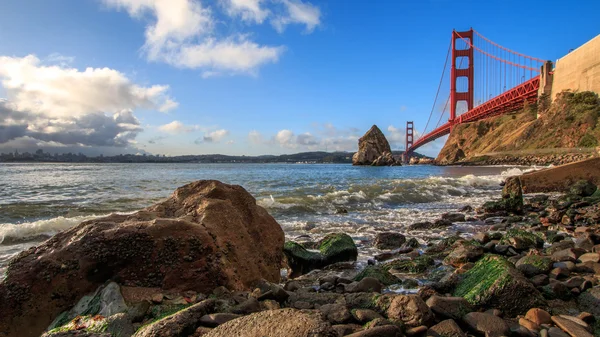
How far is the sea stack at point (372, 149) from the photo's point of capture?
8569 centimetres

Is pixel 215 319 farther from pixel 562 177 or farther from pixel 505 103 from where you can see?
pixel 505 103

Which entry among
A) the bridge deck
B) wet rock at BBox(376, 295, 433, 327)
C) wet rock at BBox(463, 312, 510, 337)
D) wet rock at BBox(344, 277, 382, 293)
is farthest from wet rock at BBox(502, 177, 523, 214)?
the bridge deck

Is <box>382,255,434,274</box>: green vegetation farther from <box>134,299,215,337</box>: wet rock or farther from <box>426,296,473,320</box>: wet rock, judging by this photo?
<box>134,299,215,337</box>: wet rock

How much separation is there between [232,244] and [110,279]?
108 centimetres

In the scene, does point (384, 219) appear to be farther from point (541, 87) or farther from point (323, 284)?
point (541, 87)

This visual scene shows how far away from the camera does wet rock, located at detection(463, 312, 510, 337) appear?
2.11 m

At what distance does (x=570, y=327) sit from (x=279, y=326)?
6.22 feet

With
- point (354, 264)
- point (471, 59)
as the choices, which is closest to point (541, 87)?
point (471, 59)

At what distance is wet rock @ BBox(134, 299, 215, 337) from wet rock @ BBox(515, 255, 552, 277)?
3.04 meters

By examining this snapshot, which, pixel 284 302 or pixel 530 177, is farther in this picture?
pixel 530 177

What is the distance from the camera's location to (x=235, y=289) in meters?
3.08

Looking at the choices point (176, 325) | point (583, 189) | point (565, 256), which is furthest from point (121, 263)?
point (583, 189)

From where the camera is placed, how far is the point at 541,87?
4712 cm

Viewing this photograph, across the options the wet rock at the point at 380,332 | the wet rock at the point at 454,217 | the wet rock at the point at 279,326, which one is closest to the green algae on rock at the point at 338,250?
the wet rock at the point at 380,332
